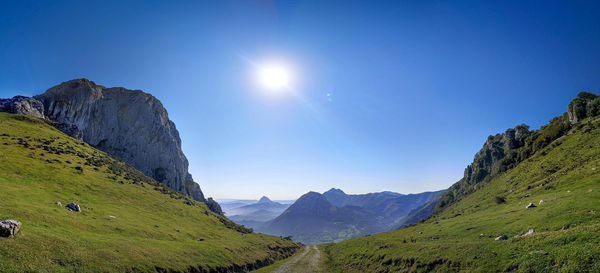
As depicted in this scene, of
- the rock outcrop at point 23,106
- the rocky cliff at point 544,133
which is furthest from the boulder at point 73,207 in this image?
the rocky cliff at point 544,133

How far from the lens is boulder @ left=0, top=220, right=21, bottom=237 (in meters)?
32.5

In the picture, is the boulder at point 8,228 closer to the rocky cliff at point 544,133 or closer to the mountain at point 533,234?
the mountain at point 533,234

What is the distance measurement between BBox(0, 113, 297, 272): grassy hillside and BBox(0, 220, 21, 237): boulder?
0.75 metres

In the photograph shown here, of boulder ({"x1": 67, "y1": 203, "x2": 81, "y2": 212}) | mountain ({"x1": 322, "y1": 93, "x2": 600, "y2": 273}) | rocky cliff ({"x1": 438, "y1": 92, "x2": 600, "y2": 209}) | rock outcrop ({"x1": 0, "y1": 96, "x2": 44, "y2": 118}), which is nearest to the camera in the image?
mountain ({"x1": 322, "y1": 93, "x2": 600, "y2": 273})

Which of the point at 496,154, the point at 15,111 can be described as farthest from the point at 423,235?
the point at 15,111

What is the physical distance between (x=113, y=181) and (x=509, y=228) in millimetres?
111783

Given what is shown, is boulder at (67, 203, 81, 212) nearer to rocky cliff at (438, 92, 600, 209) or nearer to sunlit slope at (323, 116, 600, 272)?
sunlit slope at (323, 116, 600, 272)

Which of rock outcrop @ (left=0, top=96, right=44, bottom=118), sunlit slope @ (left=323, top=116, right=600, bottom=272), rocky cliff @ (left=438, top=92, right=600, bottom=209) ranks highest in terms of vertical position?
rock outcrop @ (left=0, top=96, right=44, bottom=118)

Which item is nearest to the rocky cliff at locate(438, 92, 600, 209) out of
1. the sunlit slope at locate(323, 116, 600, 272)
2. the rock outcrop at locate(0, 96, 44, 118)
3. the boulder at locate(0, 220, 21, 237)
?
the sunlit slope at locate(323, 116, 600, 272)

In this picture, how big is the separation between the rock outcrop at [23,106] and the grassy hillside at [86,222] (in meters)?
58.1

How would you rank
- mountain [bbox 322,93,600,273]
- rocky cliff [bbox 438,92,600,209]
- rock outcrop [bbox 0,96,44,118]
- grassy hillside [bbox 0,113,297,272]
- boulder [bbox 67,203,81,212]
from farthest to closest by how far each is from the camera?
rock outcrop [bbox 0,96,44,118]
rocky cliff [bbox 438,92,600,209]
boulder [bbox 67,203,81,212]
grassy hillside [bbox 0,113,297,272]
mountain [bbox 322,93,600,273]

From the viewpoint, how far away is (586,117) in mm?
130875

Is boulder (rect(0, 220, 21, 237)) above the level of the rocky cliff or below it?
below

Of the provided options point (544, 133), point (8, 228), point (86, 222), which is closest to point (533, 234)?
point (8, 228)
